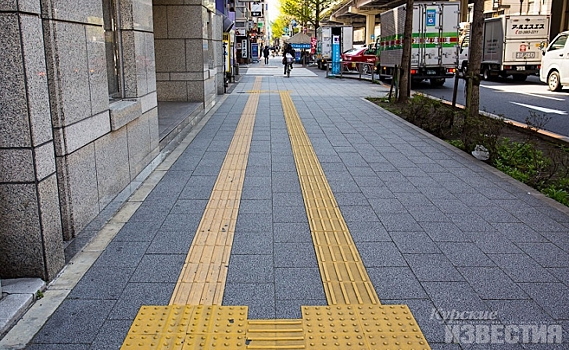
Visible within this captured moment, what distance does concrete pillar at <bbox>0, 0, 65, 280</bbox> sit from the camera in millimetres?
3525

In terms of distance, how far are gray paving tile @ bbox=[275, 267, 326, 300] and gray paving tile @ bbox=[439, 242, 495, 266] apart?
45.6 inches

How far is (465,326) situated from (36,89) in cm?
319

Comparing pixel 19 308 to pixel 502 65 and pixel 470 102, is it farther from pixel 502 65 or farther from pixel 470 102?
pixel 502 65

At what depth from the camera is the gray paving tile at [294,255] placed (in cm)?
430

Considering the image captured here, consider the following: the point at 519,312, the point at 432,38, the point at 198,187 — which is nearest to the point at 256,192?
the point at 198,187

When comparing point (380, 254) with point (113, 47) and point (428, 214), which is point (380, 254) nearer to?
point (428, 214)

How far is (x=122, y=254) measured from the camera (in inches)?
176

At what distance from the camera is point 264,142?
934cm

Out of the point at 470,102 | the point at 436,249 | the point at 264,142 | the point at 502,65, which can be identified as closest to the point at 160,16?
the point at 264,142

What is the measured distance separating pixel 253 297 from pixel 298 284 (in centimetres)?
38

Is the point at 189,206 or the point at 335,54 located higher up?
the point at 335,54

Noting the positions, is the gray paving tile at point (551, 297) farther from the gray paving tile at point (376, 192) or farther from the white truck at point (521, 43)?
the white truck at point (521, 43)

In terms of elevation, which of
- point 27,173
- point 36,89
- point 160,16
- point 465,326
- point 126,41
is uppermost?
point 160,16

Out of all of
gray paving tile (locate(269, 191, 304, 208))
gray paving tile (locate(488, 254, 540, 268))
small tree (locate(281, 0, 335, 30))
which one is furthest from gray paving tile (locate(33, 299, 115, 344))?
small tree (locate(281, 0, 335, 30))
